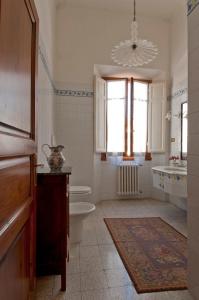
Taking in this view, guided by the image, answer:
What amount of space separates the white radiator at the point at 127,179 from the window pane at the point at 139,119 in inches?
16.1

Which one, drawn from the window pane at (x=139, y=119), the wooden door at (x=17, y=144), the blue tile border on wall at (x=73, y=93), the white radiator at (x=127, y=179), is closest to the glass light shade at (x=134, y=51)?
the blue tile border on wall at (x=73, y=93)

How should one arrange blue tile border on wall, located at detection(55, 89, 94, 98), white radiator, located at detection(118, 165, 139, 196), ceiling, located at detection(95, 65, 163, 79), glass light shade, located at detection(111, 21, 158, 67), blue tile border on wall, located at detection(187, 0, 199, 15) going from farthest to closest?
1. white radiator, located at detection(118, 165, 139, 196)
2. ceiling, located at detection(95, 65, 163, 79)
3. blue tile border on wall, located at detection(55, 89, 94, 98)
4. glass light shade, located at detection(111, 21, 158, 67)
5. blue tile border on wall, located at detection(187, 0, 199, 15)

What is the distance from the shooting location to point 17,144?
1.01 m

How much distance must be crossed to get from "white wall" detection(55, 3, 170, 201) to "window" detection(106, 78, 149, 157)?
1.60ft

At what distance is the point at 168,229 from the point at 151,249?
0.64 meters

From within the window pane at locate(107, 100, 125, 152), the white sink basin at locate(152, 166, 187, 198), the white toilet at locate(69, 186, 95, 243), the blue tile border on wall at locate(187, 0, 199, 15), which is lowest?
the white toilet at locate(69, 186, 95, 243)

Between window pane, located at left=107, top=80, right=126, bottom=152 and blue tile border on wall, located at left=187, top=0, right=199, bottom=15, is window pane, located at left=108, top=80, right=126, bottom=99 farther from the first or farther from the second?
blue tile border on wall, located at left=187, top=0, right=199, bottom=15

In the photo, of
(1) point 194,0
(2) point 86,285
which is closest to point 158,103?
(1) point 194,0

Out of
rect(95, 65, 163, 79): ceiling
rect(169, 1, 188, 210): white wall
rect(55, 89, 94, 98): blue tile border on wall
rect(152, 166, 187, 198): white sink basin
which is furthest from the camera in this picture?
rect(95, 65, 163, 79): ceiling

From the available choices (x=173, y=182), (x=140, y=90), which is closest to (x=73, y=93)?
(x=140, y=90)

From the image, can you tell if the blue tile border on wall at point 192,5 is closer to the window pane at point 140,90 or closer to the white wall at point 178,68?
the white wall at point 178,68

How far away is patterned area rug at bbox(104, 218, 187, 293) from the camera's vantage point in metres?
1.65

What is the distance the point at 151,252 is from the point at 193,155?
1.17 metres

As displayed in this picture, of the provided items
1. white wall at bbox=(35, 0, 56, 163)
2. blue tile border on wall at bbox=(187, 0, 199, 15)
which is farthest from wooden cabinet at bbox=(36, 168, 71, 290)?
blue tile border on wall at bbox=(187, 0, 199, 15)
